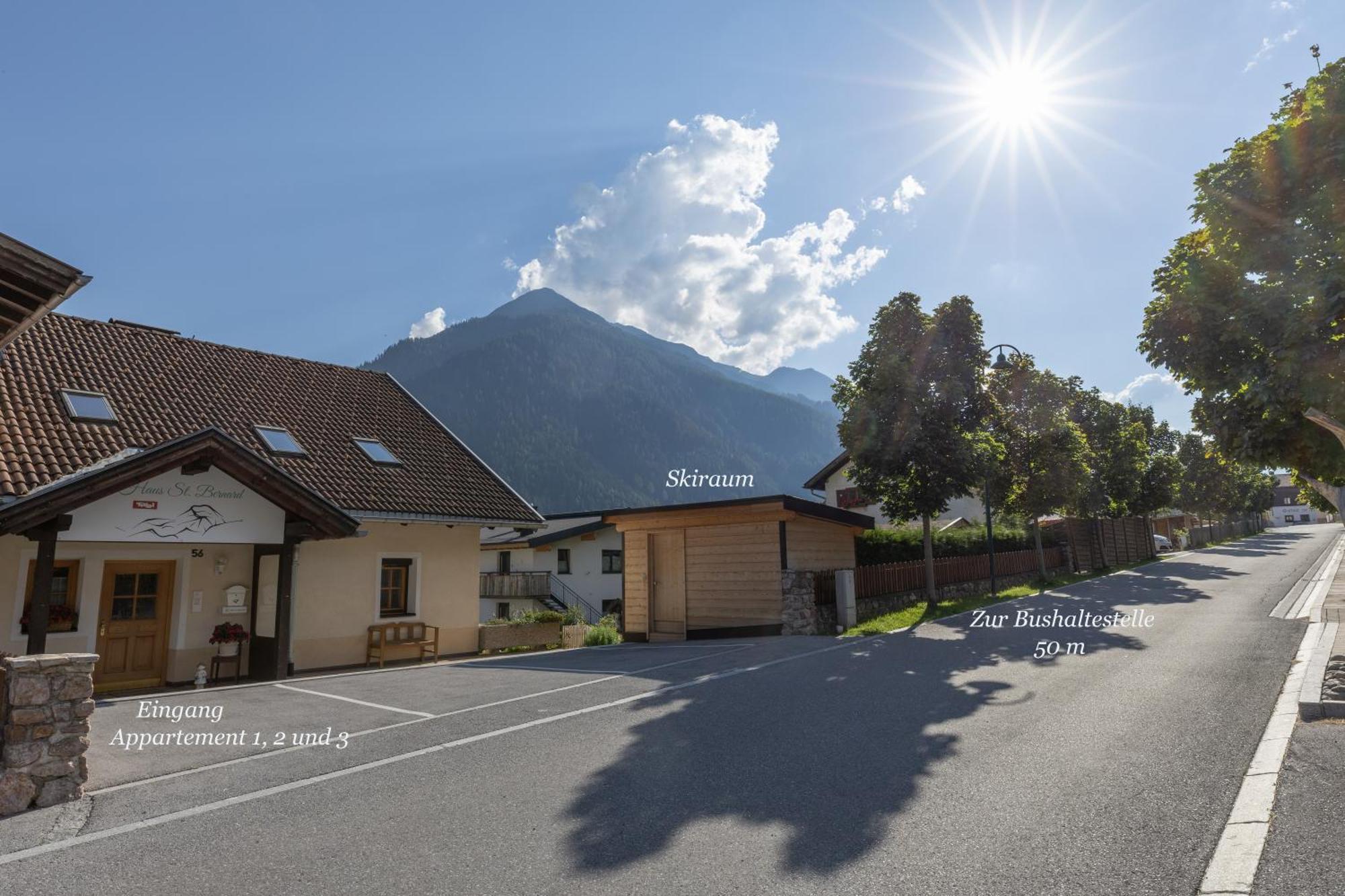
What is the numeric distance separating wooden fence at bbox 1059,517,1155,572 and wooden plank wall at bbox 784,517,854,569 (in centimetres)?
1814

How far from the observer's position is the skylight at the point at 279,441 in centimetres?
1562

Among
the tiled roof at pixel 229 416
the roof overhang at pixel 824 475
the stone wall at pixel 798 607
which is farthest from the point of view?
the roof overhang at pixel 824 475

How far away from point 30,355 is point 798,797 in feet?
56.0

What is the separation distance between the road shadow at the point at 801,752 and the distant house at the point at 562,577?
2509 cm

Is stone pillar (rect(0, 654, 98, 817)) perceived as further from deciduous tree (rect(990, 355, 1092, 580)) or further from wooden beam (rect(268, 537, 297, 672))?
deciduous tree (rect(990, 355, 1092, 580))

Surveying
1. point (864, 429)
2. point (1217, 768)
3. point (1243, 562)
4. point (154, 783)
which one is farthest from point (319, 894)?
point (1243, 562)

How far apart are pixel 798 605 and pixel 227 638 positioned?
11848mm

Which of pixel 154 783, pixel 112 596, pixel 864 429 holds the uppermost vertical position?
pixel 864 429

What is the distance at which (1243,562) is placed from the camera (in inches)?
1275

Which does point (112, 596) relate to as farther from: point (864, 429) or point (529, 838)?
point (864, 429)

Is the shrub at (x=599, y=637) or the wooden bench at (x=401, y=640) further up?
the wooden bench at (x=401, y=640)

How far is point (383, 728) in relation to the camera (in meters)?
8.57

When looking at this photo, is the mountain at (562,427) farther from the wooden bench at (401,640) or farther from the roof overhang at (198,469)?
the roof overhang at (198,469)

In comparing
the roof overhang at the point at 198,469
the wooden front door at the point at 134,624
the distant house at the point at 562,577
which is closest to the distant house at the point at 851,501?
the distant house at the point at 562,577
